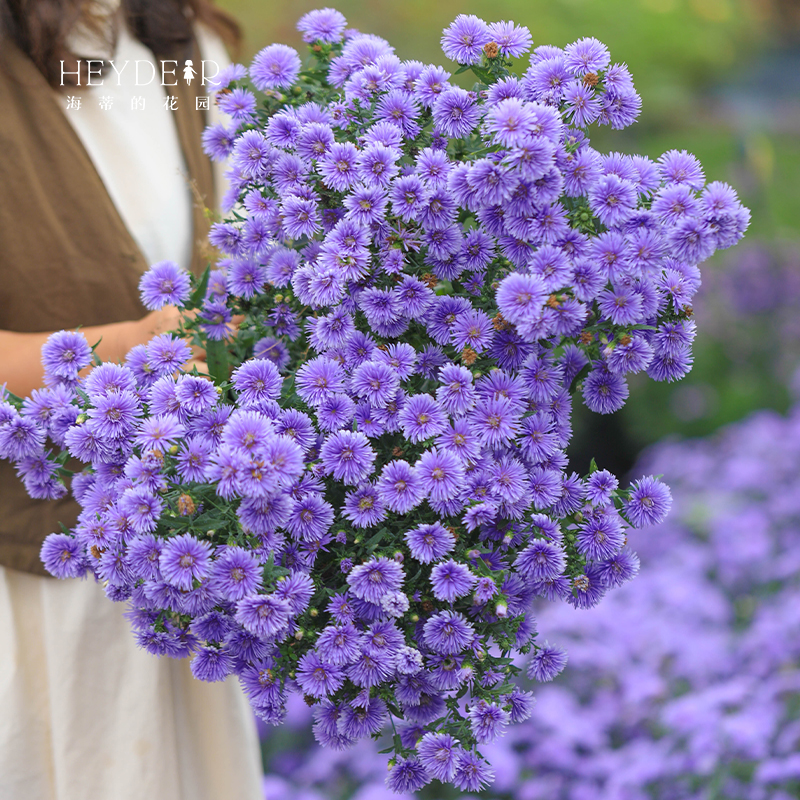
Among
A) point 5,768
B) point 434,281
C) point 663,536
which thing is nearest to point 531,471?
point 434,281

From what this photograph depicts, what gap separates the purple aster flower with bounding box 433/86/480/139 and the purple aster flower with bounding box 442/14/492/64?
6cm

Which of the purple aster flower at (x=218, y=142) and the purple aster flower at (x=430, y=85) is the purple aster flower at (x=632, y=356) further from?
the purple aster flower at (x=218, y=142)

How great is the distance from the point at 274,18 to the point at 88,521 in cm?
313

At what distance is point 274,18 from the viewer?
336 cm

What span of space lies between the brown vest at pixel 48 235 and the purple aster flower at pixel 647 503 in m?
0.59

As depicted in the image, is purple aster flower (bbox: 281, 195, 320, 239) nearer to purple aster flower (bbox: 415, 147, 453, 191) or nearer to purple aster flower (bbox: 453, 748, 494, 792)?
purple aster flower (bbox: 415, 147, 453, 191)

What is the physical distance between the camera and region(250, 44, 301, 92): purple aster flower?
A: 2.74 feet

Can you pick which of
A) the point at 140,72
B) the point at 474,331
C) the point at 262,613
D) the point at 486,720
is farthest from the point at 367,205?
the point at 140,72

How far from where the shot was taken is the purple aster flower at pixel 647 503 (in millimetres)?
772

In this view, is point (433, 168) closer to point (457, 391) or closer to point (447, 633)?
point (457, 391)

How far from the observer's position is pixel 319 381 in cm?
71

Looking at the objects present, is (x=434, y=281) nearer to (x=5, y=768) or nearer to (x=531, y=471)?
(x=531, y=471)

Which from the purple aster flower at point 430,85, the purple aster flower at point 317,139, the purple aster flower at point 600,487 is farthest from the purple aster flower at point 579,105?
the purple aster flower at point 600,487

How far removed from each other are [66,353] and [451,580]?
420 mm
